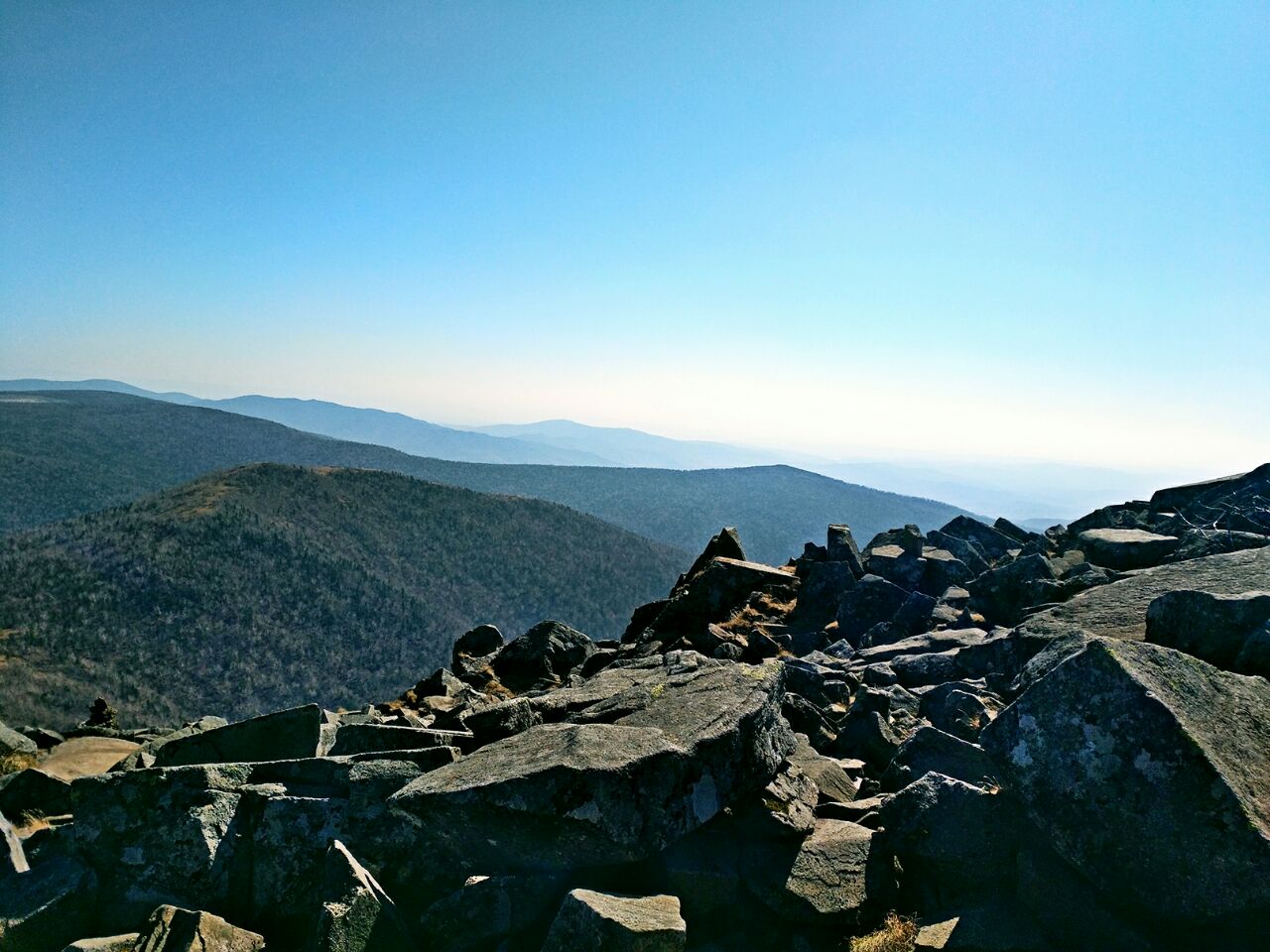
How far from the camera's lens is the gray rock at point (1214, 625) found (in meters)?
7.15

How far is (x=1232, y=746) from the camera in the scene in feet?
18.2

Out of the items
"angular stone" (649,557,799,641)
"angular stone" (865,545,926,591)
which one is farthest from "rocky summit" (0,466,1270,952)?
"angular stone" (865,545,926,591)

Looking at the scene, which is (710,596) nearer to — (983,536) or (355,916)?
(983,536)

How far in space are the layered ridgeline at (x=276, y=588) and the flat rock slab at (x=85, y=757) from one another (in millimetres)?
87140

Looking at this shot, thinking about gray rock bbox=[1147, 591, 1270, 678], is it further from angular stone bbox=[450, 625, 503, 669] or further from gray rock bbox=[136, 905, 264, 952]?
angular stone bbox=[450, 625, 503, 669]

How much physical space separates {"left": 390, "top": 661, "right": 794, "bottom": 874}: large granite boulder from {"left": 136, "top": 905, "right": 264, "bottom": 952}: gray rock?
171 cm

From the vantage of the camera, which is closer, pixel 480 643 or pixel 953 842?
pixel 953 842

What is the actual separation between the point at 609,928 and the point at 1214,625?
6.85 m

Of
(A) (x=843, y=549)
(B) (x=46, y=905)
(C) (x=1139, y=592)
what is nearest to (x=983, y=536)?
(A) (x=843, y=549)

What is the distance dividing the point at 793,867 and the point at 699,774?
117cm

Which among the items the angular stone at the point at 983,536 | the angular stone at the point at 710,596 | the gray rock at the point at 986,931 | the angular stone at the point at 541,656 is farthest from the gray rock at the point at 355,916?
the angular stone at the point at 983,536

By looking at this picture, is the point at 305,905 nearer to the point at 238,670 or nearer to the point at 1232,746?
the point at 1232,746

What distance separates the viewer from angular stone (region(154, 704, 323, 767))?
33.8 feet

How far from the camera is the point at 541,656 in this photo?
1759 cm
